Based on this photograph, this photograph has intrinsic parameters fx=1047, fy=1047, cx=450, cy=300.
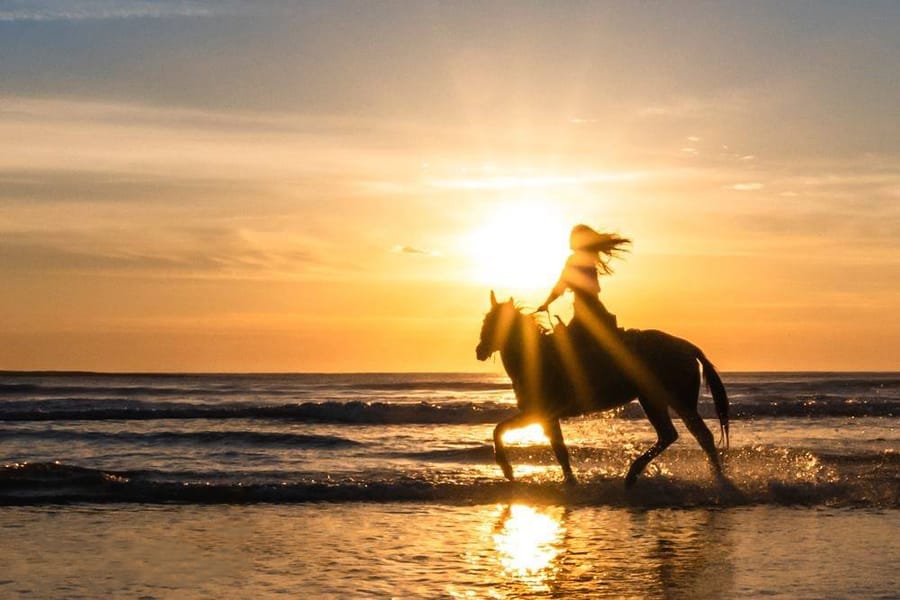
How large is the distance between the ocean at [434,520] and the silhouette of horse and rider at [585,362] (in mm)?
730

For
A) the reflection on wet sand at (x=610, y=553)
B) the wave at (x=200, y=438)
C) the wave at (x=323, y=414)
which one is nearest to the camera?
the reflection on wet sand at (x=610, y=553)

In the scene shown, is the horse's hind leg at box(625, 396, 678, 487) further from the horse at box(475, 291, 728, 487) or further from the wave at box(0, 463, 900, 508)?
the wave at box(0, 463, 900, 508)

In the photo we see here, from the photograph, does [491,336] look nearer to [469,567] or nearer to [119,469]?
[469,567]

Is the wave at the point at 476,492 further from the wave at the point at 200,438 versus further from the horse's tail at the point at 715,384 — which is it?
the wave at the point at 200,438

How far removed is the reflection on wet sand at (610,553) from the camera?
23.3 ft

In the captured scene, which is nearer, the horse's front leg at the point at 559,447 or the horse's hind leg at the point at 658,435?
the horse's hind leg at the point at 658,435

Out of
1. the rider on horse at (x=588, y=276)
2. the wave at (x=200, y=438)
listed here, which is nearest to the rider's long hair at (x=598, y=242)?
the rider on horse at (x=588, y=276)

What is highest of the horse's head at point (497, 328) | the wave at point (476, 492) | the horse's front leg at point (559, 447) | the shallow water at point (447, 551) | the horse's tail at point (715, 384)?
the horse's head at point (497, 328)

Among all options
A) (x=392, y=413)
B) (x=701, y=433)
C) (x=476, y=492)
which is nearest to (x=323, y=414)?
(x=392, y=413)

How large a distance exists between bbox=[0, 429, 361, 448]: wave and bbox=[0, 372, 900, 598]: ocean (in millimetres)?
165

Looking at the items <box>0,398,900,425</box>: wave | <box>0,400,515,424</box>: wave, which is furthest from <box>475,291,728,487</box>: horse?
<box>0,400,515,424</box>: wave

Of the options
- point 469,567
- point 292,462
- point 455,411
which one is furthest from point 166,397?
point 469,567

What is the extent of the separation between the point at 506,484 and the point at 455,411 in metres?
20.7

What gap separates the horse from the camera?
12203 millimetres
